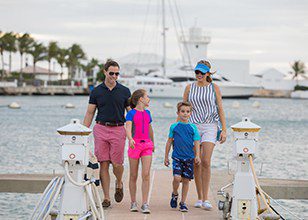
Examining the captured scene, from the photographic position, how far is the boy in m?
9.76

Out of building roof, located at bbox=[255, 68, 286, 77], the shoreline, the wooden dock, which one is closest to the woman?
the wooden dock

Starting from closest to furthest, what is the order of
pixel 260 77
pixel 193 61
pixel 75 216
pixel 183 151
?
pixel 75 216
pixel 183 151
pixel 193 61
pixel 260 77

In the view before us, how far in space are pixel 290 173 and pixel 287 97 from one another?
464 ft

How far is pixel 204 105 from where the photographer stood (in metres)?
10.1

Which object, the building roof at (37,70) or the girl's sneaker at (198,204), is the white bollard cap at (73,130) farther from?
the building roof at (37,70)

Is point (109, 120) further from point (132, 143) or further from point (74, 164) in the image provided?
point (74, 164)

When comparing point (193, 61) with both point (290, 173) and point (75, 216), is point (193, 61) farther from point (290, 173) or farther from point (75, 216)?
point (75, 216)

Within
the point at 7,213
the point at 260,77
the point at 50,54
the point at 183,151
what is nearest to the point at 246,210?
the point at 183,151

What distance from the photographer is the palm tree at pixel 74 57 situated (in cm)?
14750

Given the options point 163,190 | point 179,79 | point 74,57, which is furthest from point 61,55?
point 163,190

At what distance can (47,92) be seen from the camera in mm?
124875

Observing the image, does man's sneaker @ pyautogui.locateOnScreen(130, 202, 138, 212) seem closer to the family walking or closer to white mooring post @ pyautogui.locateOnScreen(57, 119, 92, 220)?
the family walking

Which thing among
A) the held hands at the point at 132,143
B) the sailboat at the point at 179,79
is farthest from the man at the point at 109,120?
the sailboat at the point at 179,79

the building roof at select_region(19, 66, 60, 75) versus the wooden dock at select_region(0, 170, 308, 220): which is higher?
the wooden dock at select_region(0, 170, 308, 220)
